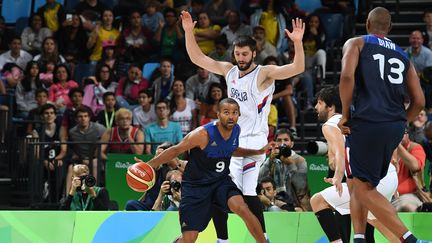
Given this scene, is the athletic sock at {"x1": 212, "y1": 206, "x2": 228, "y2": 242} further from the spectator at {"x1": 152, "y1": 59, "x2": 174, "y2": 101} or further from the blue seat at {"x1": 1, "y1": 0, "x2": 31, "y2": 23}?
the blue seat at {"x1": 1, "y1": 0, "x2": 31, "y2": 23}

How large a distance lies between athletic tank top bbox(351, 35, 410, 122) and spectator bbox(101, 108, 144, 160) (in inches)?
304

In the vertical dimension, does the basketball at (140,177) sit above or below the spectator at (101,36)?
below

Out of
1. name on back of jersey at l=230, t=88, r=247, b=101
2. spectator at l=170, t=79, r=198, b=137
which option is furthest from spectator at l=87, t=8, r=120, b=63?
name on back of jersey at l=230, t=88, r=247, b=101

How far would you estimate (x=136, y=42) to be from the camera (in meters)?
20.5

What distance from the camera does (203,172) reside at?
1070 centimetres

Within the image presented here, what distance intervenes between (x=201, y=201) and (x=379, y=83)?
96.0 inches

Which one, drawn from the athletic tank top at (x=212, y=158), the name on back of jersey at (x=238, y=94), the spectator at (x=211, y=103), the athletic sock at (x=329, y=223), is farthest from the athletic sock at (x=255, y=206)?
the spectator at (x=211, y=103)

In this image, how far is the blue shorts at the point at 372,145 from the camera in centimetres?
912

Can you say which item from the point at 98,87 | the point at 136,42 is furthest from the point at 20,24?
the point at 98,87

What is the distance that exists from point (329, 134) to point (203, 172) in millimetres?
1359

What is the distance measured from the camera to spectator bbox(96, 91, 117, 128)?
17.7 meters

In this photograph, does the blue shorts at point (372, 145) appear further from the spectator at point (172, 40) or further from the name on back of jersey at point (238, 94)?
the spectator at point (172, 40)

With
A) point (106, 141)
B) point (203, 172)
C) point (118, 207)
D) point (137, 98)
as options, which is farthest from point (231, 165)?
point (137, 98)

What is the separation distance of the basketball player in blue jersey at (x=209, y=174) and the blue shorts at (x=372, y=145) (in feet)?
5.43
